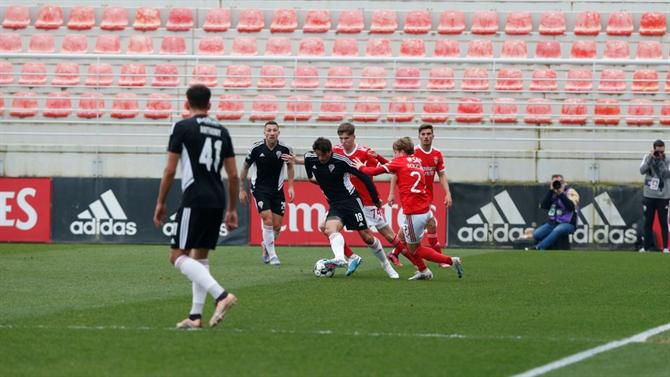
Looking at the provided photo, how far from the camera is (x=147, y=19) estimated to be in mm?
30875

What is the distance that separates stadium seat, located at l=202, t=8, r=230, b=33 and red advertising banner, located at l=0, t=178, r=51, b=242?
6.84m

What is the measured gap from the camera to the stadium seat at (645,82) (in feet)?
90.7

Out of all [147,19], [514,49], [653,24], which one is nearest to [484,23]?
[514,49]

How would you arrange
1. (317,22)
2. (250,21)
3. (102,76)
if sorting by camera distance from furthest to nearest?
(250,21) < (317,22) < (102,76)

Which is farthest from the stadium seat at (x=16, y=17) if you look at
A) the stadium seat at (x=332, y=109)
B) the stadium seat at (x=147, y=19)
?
the stadium seat at (x=332, y=109)

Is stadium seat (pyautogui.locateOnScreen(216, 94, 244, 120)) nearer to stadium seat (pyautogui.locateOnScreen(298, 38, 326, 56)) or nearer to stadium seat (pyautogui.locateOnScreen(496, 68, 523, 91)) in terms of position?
stadium seat (pyautogui.locateOnScreen(298, 38, 326, 56))

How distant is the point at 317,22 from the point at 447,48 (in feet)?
10.6

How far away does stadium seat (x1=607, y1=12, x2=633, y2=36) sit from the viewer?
29.5 meters

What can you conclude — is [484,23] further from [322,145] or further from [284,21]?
[322,145]

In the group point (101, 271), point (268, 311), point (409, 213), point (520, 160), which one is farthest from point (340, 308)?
point (520, 160)

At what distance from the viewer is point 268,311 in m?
11.5

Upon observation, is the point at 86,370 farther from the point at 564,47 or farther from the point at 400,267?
the point at 564,47

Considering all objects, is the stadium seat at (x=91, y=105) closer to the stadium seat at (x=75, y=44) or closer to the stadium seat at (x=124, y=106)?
the stadium seat at (x=124, y=106)

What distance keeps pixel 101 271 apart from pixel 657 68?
15.9 m
